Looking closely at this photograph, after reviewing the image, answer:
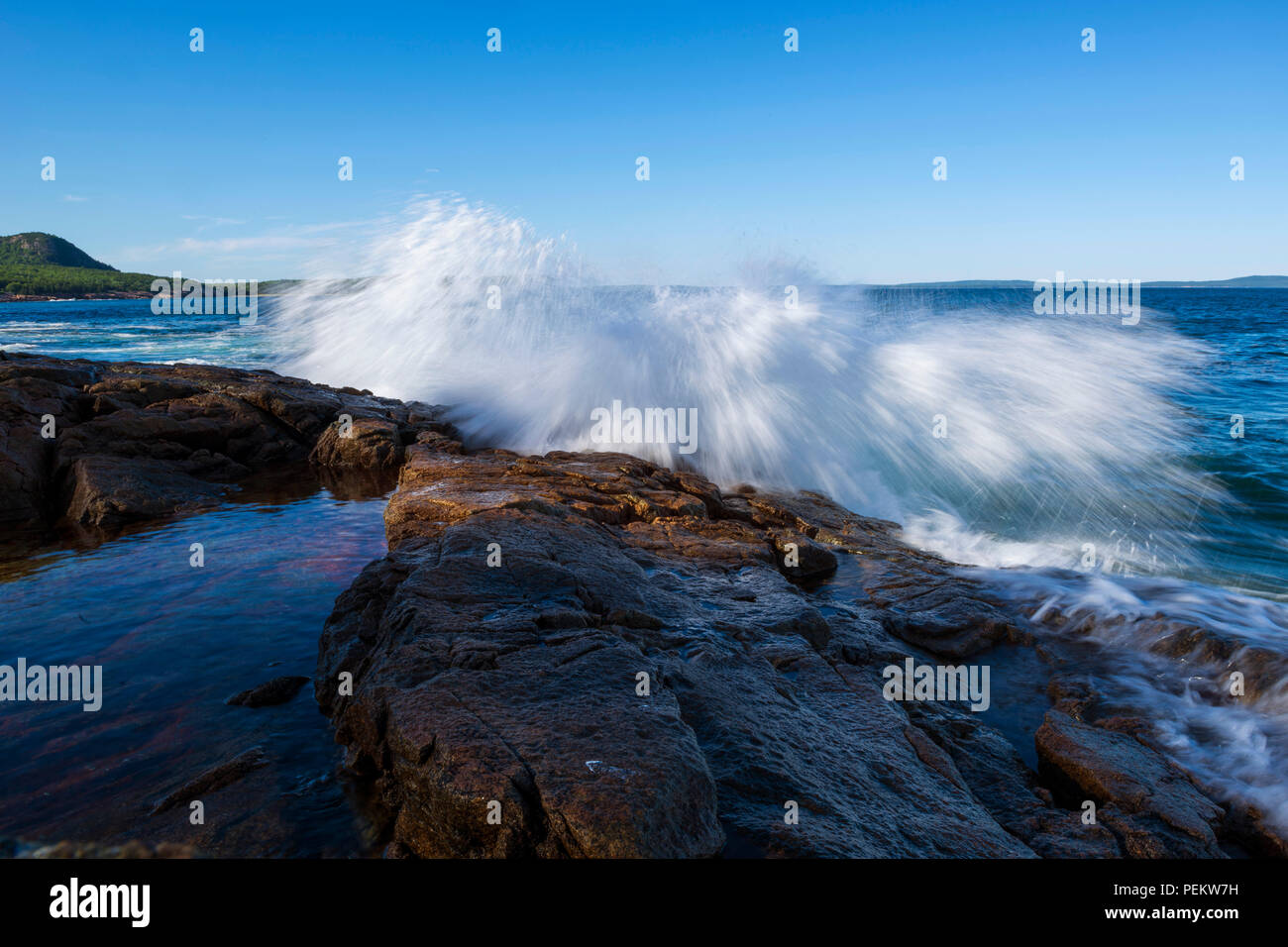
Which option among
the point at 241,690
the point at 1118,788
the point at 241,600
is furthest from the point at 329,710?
the point at 1118,788

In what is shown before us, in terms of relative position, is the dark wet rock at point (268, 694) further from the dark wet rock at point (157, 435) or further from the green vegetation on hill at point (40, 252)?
the green vegetation on hill at point (40, 252)

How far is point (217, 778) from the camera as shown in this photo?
337 centimetres

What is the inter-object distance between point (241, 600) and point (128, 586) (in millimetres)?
1113

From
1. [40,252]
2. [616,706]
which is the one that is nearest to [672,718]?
[616,706]

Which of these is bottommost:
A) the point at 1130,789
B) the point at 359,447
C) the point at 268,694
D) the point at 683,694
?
the point at 1130,789

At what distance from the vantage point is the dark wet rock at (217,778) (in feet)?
10.5

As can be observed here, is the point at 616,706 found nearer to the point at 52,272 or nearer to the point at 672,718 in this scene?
the point at 672,718

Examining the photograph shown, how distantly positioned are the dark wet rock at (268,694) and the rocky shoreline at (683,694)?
5 cm

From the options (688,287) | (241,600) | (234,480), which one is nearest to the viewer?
(241,600)

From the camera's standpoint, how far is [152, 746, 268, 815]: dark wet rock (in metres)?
3.21

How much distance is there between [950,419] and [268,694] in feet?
43.1

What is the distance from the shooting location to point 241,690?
4234mm

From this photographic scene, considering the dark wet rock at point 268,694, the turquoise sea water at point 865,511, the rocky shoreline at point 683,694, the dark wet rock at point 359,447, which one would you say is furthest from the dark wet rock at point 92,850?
the dark wet rock at point 359,447
